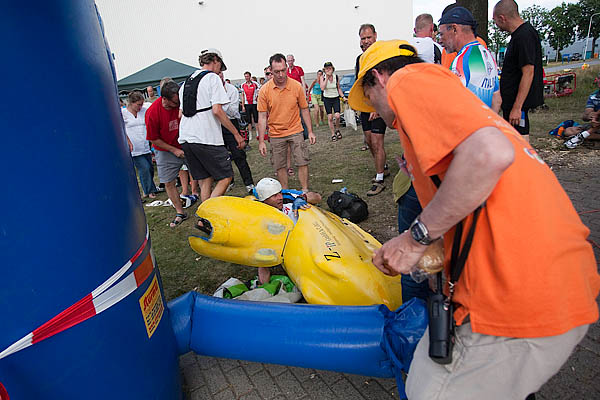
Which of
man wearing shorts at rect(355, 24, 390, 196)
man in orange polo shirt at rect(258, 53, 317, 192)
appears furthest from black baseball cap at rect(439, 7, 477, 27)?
man in orange polo shirt at rect(258, 53, 317, 192)

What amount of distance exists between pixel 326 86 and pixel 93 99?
8935 millimetres

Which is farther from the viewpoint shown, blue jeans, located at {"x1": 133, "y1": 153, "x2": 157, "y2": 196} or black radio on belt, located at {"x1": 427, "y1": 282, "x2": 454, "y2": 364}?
blue jeans, located at {"x1": 133, "y1": 153, "x2": 157, "y2": 196}

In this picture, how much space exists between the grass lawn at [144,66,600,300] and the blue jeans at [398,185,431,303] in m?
1.64

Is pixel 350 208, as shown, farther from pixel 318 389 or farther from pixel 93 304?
pixel 93 304

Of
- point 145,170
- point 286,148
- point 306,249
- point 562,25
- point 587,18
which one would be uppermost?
point 587,18

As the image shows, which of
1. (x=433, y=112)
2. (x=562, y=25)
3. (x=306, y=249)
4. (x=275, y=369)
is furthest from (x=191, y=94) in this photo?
(x=562, y=25)

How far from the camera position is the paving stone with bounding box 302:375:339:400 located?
84.4 inches

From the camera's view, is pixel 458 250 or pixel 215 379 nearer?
pixel 458 250

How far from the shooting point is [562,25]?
54.0 metres

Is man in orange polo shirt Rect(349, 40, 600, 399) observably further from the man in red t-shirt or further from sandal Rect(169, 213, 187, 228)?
sandal Rect(169, 213, 187, 228)

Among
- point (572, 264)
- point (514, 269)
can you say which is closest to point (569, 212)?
point (572, 264)

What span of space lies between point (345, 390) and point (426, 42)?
148 inches

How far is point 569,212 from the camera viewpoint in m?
1.06

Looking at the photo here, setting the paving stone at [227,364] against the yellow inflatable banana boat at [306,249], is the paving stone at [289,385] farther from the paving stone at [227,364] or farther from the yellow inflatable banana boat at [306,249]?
the yellow inflatable banana boat at [306,249]
